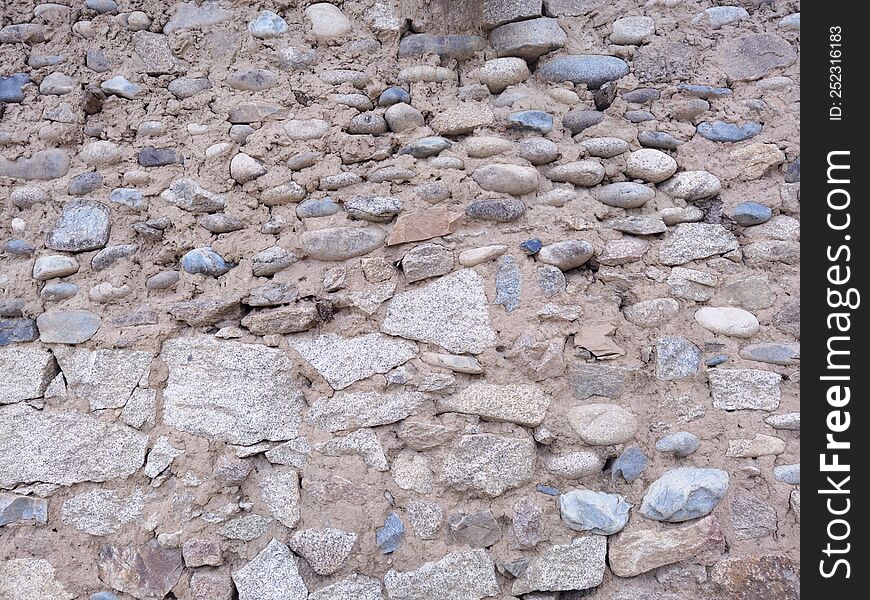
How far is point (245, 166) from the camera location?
185cm

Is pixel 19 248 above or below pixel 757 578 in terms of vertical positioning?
above

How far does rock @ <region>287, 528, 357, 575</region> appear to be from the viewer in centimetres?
161

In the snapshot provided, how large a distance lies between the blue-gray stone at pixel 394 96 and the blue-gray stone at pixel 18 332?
3.67ft

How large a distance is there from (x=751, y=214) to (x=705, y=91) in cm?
38

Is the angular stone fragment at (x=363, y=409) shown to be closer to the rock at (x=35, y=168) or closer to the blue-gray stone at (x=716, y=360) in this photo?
the blue-gray stone at (x=716, y=360)

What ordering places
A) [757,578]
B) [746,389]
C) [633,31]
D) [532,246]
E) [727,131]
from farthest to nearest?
1. [633,31]
2. [727,131]
3. [532,246]
4. [746,389]
5. [757,578]

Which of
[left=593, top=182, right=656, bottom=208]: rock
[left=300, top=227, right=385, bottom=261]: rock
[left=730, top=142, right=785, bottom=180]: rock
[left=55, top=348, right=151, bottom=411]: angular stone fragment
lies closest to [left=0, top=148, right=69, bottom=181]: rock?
[left=55, top=348, right=151, bottom=411]: angular stone fragment

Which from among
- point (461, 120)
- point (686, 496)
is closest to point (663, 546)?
point (686, 496)

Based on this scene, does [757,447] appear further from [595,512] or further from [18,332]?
[18,332]

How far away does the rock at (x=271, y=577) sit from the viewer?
5.29 feet

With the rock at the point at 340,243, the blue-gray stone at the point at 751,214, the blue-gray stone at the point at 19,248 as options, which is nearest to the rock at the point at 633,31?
the blue-gray stone at the point at 751,214

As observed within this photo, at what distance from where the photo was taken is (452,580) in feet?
5.20

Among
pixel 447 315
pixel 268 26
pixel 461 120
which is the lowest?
pixel 447 315

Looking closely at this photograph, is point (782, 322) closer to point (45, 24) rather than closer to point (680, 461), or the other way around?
point (680, 461)
